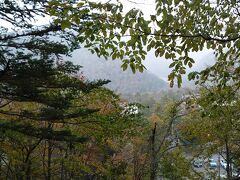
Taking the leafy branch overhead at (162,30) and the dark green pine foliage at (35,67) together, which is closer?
the leafy branch overhead at (162,30)

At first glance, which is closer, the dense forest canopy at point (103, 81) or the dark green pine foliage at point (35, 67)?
the dense forest canopy at point (103, 81)

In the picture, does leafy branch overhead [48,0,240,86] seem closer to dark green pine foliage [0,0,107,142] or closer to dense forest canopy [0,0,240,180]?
dense forest canopy [0,0,240,180]

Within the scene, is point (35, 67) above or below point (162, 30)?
above

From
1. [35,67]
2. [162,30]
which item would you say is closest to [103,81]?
[35,67]

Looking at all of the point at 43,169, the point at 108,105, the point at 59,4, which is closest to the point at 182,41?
the point at 59,4

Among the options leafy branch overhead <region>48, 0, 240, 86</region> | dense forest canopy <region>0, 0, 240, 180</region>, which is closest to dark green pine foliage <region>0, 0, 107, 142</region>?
dense forest canopy <region>0, 0, 240, 180</region>

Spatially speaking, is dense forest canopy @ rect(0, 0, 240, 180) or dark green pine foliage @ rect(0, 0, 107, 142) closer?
dense forest canopy @ rect(0, 0, 240, 180)

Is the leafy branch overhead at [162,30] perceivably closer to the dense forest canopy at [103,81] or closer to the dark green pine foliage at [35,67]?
the dense forest canopy at [103,81]

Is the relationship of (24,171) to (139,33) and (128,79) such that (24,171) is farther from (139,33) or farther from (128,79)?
(128,79)

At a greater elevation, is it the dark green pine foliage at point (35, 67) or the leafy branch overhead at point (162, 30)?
the dark green pine foliage at point (35, 67)

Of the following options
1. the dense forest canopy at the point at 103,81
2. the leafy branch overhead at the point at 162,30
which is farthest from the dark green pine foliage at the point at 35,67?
the leafy branch overhead at the point at 162,30

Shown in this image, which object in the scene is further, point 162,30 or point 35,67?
point 35,67

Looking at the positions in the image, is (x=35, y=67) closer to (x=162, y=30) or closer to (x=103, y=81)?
(x=103, y=81)

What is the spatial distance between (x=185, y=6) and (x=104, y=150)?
17.5 metres
